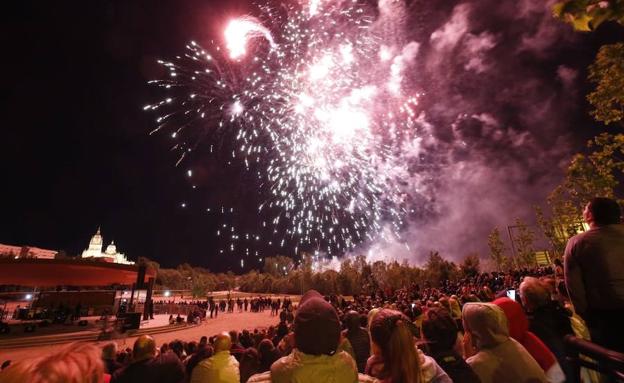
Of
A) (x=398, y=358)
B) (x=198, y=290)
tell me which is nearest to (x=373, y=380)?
(x=398, y=358)

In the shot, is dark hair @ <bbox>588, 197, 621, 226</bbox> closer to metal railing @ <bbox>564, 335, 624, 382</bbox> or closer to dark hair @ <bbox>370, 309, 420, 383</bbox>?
metal railing @ <bbox>564, 335, 624, 382</bbox>

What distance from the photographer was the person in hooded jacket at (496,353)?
2889mm

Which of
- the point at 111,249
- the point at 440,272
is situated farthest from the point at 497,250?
the point at 111,249

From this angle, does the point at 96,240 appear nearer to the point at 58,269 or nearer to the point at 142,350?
the point at 58,269

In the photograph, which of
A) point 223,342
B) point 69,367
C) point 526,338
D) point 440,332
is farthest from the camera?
point 223,342

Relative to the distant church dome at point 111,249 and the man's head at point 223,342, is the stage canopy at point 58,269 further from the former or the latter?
the distant church dome at point 111,249

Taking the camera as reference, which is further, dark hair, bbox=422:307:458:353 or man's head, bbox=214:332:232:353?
man's head, bbox=214:332:232:353

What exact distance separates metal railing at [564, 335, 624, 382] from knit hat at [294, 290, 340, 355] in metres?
1.60

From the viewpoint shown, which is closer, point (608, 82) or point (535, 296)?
point (535, 296)

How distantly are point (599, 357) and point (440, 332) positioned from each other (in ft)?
5.14

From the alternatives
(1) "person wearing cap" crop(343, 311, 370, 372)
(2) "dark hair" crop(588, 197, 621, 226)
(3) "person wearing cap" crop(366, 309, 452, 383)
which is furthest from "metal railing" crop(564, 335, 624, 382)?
(1) "person wearing cap" crop(343, 311, 370, 372)

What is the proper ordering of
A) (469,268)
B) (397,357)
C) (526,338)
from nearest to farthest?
(397,357) < (526,338) < (469,268)

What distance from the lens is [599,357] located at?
1.62 metres

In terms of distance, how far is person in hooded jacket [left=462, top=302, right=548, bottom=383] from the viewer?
9.48 ft
